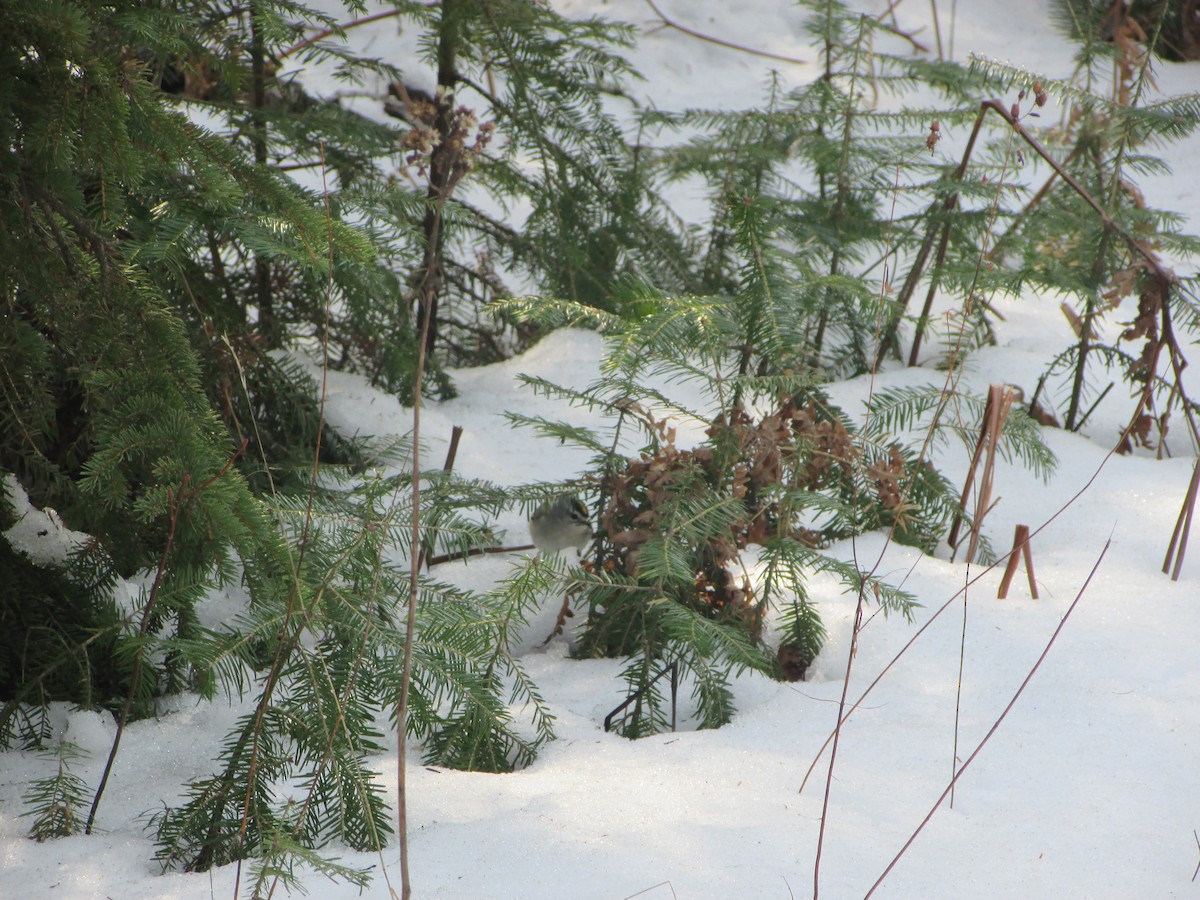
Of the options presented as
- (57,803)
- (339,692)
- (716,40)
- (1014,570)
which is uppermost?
(716,40)

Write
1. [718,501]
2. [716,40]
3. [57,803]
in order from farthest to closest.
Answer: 1. [716,40]
2. [718,501]
3. [57,803]

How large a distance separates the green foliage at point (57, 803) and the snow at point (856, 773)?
2cm

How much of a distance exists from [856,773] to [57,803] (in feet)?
3.67

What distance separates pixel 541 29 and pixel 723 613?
1879 mm

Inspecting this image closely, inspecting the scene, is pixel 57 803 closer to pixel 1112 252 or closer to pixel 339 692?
pixel 339 692

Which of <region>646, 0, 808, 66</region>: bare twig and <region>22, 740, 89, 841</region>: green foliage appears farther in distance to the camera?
<region>646, 0, 808, 66</region>: bare twig

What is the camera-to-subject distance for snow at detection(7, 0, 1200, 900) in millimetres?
1306

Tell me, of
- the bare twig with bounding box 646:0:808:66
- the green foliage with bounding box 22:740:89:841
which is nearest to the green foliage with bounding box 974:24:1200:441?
the green foliage with bounding box 22:740:89:841

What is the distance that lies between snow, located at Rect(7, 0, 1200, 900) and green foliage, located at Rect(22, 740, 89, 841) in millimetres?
22

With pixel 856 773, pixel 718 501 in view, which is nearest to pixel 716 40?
pixel 718 501

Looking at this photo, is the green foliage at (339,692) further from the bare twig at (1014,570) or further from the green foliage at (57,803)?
the bare twig at (1014,570)

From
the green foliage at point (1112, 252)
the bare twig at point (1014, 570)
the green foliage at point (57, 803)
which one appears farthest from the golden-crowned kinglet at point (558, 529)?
the green foliage at point (1112, 252)

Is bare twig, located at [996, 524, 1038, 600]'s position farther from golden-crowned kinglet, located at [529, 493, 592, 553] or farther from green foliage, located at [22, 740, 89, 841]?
green foliage, located at [22, 740, 89, 841]

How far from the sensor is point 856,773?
1.54 metres
